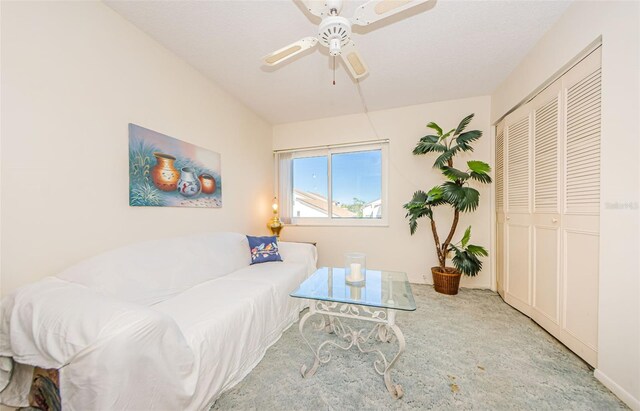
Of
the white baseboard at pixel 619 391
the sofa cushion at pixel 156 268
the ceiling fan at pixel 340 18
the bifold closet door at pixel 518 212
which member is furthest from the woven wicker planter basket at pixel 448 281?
the ceiling fan at pixel 340 18

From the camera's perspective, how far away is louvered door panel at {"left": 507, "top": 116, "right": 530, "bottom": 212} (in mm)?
2229

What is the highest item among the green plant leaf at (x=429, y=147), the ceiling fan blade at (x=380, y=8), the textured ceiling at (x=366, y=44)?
the textured ceiling at (x=366, y=44)

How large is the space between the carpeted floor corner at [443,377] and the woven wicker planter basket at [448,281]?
2.34 feet

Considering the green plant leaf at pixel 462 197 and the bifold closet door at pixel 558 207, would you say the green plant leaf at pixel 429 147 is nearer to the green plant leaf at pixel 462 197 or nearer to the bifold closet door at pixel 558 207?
the green plant leaf at pixel 462 197

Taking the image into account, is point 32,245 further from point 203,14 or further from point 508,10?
point 508,10

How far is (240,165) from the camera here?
10.1 ft

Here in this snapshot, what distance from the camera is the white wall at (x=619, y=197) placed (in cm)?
120

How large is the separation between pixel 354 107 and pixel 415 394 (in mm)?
3227

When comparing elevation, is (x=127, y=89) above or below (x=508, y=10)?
below

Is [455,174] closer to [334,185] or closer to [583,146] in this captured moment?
[583,146]

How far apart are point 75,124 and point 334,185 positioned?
2.95 metres

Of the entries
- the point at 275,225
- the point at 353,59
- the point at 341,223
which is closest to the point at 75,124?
the point at 353,59

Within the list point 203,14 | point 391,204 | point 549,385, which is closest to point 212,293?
point 203,14

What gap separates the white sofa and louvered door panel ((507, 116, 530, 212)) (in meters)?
2.50
